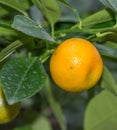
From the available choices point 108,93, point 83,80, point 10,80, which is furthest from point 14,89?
point 108,93

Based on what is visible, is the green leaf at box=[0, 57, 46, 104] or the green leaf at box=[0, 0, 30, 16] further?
the green leaf at box=[0, 0, 30, 16]

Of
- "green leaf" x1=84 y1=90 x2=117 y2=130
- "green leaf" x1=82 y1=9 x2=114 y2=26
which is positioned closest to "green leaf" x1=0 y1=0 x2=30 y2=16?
"green leaf" x1=82 y1=9 x2=114 y2=26

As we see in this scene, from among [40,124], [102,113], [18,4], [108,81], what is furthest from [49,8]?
[40,124]

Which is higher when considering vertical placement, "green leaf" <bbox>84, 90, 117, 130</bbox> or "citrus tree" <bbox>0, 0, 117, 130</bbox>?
"citrus tree" <bbox>0, 0, 117, 130</bbox>

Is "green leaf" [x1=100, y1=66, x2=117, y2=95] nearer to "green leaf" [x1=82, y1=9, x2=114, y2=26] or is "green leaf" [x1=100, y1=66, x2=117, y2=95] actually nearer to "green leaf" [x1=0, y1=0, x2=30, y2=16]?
"green leaf" [x1=82, y1=9, x2=114, y2=26]

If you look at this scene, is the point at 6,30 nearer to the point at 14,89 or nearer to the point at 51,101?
the point at 14,89

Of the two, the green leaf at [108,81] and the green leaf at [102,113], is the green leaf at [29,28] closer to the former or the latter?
the green leaf at [108,81]

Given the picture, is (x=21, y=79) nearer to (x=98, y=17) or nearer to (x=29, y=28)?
(x=29, y=28)
